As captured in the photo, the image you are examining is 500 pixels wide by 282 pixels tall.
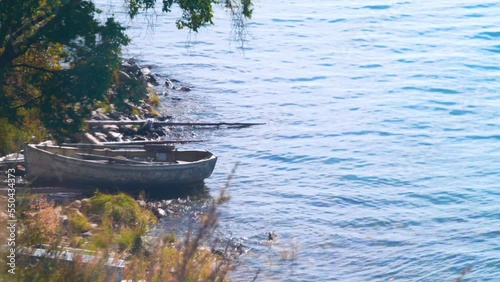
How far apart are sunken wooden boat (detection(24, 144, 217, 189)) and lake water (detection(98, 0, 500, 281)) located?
135 centimetres

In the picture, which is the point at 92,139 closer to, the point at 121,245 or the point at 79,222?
the point at 79,222

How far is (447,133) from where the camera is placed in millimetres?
Result: 30469

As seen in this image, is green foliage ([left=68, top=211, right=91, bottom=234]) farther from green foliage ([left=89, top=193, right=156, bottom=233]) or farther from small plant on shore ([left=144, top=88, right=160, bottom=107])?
small plant on shore ([left=144, top=88, right=160, bottom=107])

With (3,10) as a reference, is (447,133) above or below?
below

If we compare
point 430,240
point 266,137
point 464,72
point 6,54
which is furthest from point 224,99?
point 6,54

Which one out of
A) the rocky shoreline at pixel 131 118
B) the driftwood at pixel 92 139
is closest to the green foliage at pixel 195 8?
the rocky shoreline at pixel 131 118

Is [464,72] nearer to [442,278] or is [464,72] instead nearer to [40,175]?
[442,278]

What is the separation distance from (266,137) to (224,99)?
17.4ft

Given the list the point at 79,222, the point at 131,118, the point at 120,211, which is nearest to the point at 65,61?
the point at 79,222

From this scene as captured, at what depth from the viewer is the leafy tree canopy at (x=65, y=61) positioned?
495 inches

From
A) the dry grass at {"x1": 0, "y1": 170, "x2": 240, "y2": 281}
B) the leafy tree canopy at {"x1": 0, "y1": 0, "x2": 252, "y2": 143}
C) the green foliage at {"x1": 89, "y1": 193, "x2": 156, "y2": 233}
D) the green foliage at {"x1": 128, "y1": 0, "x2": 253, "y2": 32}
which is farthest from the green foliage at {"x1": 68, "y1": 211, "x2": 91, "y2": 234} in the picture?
the green foliage at {"x1": 128, "y1": 0, "x2": 253, "y2": 32}

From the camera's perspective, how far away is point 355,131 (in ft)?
101

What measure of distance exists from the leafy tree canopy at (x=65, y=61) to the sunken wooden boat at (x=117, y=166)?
18.3ft

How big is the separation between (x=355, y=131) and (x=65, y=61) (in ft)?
61.8
